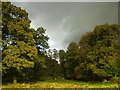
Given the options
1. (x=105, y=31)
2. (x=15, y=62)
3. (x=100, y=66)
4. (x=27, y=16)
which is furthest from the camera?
(x=105, y=31)

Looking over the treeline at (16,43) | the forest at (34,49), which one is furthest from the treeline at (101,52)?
the treeline at (16,43)

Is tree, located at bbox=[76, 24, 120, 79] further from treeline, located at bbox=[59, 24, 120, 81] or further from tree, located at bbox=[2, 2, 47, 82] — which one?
tree, located at bbox=[2, 2, 47, 82]

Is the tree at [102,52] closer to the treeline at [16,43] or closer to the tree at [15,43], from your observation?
the treeline at [16,43]

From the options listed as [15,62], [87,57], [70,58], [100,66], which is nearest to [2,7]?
[15,62]

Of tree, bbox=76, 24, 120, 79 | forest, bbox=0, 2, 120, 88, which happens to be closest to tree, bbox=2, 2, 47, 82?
forest, bbox=0, 2, 120, 88

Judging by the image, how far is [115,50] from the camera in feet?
81.6

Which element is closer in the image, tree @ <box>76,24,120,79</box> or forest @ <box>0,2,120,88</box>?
forest @ <box>0,2,120,88</box>

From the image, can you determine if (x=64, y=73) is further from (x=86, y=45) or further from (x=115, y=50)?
(x=115, y=50)

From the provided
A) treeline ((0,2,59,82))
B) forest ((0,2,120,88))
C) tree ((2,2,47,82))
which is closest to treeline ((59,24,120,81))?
forest ((0,2,120,88))

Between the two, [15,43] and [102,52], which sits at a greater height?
[15,43]

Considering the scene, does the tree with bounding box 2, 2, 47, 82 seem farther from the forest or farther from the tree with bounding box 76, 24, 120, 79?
the tree with bounding box 76, 24, 120, 79

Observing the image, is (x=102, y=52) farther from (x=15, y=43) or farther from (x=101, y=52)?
(x=15, y=43)

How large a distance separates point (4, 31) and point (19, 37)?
2.70 metres

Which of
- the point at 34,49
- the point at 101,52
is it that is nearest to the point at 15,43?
the point at 34,49
